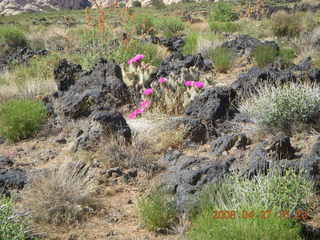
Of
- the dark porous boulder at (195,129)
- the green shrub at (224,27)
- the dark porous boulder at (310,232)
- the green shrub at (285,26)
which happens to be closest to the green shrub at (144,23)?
the green shrub at (224,27)

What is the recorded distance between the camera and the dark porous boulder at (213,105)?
6.54 metres

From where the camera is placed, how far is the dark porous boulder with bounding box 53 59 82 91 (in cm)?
850

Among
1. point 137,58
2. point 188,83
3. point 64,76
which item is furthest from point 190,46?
point 188,83

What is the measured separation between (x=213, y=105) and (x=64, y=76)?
Result: 3.51 m

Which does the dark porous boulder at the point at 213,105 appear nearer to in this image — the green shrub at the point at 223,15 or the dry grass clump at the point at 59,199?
the dry grass clump at the point at 59,199

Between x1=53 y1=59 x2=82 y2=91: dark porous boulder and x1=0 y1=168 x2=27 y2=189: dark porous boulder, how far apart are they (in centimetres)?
366

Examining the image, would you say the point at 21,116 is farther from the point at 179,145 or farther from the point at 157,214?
the point at 157,214

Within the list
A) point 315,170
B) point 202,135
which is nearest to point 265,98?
point 202,135

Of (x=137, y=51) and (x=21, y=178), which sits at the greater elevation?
(x=137, y=51)

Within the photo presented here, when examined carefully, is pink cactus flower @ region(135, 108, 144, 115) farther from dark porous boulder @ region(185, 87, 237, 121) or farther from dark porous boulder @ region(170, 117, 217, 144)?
dark porous boulder @ region(170, 117, 217, 144)

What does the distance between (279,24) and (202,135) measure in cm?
1112

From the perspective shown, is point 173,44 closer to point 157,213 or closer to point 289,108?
point 289,108

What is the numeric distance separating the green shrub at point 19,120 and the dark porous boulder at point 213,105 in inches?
101

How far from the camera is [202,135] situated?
613 centimetres
